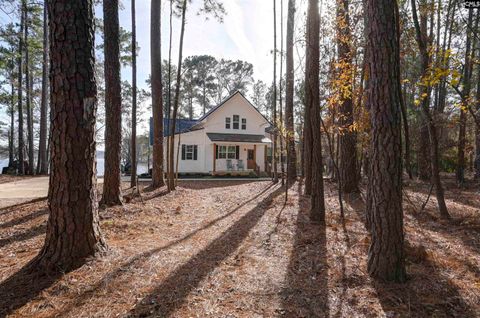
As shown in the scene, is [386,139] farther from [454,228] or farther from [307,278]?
Result: [454,228]

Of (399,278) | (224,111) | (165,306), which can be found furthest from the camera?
(224,111)

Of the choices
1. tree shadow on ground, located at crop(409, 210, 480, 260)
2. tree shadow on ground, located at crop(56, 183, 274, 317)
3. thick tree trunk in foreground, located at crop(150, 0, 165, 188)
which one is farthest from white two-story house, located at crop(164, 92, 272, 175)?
tree shadow on ground, located at crop(56, 183, 274, 317)

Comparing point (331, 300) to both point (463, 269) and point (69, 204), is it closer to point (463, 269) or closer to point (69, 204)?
point (463, 269)

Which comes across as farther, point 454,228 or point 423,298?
point 454,228

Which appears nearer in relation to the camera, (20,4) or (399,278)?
(399,278)

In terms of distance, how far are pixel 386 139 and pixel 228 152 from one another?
59.3 feet

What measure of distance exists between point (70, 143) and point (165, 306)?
2.10 metres

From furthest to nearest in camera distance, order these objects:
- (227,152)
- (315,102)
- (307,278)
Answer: (227,152)
(315,102)
(307,278)

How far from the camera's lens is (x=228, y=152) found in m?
20.9

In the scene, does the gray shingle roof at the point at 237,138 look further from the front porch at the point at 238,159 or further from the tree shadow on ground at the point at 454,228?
the tree shadow on ground at the point at 454,228

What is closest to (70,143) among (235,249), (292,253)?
(235,249)

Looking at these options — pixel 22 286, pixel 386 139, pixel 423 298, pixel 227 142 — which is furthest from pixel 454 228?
pixel 227 142

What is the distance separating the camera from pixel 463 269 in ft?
11.5

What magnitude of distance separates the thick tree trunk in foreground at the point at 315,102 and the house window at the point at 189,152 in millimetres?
15194
